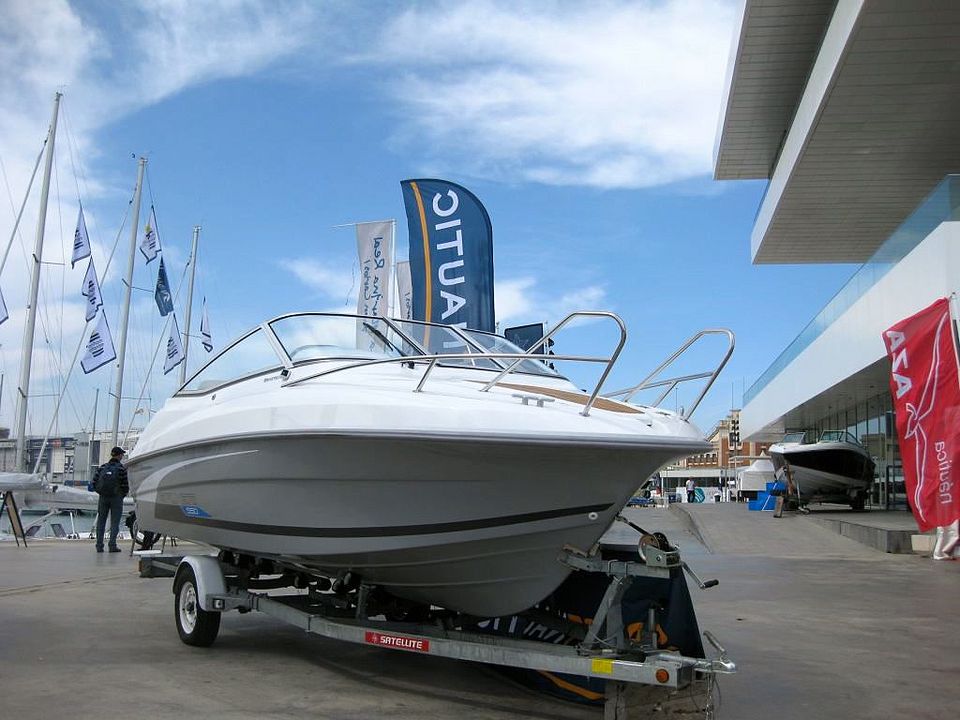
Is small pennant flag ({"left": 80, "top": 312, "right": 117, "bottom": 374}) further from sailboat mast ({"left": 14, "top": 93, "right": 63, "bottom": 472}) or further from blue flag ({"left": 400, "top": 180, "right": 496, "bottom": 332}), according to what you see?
blue flag ({"left": 400, "top": 180, "right": 496, "bottom": 332})

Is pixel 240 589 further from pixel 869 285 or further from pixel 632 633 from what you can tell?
pixel 869 285

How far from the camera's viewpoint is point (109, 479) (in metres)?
11.9

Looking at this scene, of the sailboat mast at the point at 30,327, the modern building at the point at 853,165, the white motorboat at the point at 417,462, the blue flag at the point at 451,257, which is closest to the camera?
the white motorboat at the point at 417,462

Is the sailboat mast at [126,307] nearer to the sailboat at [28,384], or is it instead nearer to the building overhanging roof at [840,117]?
the sailboat at [28,384]

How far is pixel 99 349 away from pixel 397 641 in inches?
779

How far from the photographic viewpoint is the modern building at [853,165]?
502 inches

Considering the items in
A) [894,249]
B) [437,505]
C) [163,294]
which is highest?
[163,294]

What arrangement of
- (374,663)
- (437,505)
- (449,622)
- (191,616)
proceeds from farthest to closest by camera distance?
(191,616) → (374,663) → (449,622) → (437,505)

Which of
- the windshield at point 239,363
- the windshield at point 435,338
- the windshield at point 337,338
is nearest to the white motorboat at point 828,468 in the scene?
the windshield at point 435,338

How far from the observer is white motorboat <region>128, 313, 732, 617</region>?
4180 mm

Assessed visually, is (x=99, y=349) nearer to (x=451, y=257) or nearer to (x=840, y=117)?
(x=451, y=257)

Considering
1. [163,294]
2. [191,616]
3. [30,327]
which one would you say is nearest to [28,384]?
[30,327]

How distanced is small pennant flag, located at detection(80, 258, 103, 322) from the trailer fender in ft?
60.3

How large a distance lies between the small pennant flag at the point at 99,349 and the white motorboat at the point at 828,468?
1687 centimetres
